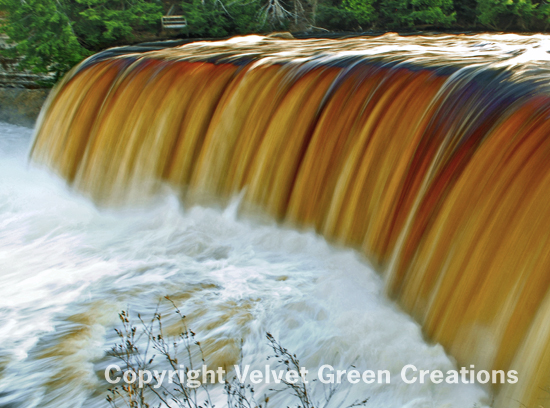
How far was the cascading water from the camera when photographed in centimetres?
269

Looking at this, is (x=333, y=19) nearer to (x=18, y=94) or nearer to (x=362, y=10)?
(x=362, y=10)

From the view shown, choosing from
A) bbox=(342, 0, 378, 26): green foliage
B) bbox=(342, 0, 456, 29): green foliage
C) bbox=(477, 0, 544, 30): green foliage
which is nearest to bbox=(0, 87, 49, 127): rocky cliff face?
bbox=(342, 0, 378, 26): green foliage

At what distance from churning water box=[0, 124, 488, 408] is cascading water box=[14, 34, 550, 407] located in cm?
23

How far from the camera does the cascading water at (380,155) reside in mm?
2691

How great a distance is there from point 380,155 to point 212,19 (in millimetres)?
7039

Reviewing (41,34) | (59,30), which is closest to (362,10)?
(59,30)

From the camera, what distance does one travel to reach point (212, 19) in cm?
973

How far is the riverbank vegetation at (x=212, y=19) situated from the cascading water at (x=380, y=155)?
5.89 ft

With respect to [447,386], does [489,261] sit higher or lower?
higher

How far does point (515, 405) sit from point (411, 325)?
787mm

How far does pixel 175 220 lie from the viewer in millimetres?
4883

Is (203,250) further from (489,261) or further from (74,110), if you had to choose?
(74,110)

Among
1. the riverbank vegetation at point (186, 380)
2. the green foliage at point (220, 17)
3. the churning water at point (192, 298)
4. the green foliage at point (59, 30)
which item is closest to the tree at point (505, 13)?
the green foliage at point (220, 17)

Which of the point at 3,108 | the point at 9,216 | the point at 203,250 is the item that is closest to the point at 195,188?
the point at 203,250
